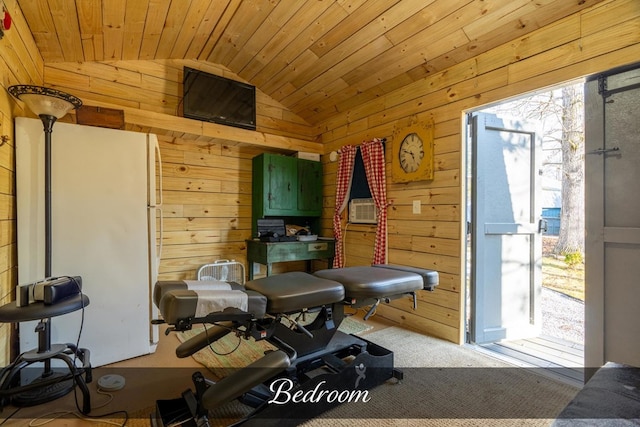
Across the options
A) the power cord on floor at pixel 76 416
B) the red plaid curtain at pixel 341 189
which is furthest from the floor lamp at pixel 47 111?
the red plaid curtain at pixel 341 189

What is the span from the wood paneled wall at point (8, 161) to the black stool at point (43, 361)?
21 cm

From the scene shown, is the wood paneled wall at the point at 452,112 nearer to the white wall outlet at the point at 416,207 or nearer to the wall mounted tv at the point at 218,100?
the white wall outlet at the point at 416,207

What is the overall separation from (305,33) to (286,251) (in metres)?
2.19

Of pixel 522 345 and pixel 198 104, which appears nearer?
pixel 522 345

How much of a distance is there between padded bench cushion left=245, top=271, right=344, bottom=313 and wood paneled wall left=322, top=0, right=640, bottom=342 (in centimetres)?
151

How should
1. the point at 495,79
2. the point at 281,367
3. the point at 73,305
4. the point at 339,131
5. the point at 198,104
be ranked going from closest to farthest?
the point at 281,367 < the point at 73,305 < the point at 495,79 < the point at 198,104 < the point at 339,131

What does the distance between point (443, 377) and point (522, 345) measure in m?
1.14

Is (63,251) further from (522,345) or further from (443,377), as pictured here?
(522,345)

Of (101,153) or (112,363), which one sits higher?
(101,153)

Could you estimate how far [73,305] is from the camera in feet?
5.61

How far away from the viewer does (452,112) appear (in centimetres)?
265

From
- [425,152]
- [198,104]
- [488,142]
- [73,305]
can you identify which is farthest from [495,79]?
[73,305]

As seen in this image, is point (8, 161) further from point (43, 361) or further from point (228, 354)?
point (228, 354)

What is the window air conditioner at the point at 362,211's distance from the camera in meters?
3.40
